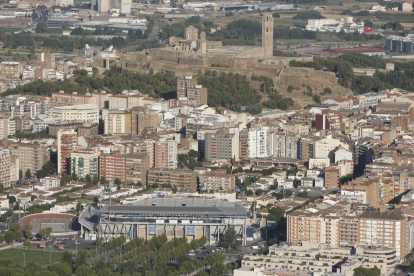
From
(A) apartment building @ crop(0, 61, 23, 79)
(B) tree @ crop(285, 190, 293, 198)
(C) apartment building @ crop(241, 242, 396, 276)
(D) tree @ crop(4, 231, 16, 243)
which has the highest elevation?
(A) apartment building @ crop(0, 61, 23, 79)

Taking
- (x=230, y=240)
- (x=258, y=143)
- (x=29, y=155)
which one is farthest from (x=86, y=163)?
(x=230, y=240)

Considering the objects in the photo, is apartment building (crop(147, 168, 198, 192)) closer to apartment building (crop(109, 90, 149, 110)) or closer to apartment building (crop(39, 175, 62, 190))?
apartment building (crop(39, 175, 62, 190))

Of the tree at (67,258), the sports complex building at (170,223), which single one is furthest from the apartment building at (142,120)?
the tree at (67,258)

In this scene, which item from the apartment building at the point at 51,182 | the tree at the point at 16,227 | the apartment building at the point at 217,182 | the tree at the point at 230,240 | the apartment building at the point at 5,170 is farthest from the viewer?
the apartment building at the point at 5,170

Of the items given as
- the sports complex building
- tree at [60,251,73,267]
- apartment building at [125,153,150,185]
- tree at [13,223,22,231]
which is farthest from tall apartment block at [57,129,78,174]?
tree at [60,251,73,267]

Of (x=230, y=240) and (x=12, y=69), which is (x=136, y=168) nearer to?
(x=230, y=240)

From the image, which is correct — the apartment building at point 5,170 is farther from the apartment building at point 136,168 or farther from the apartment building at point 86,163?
the apartment building at point 136,168
